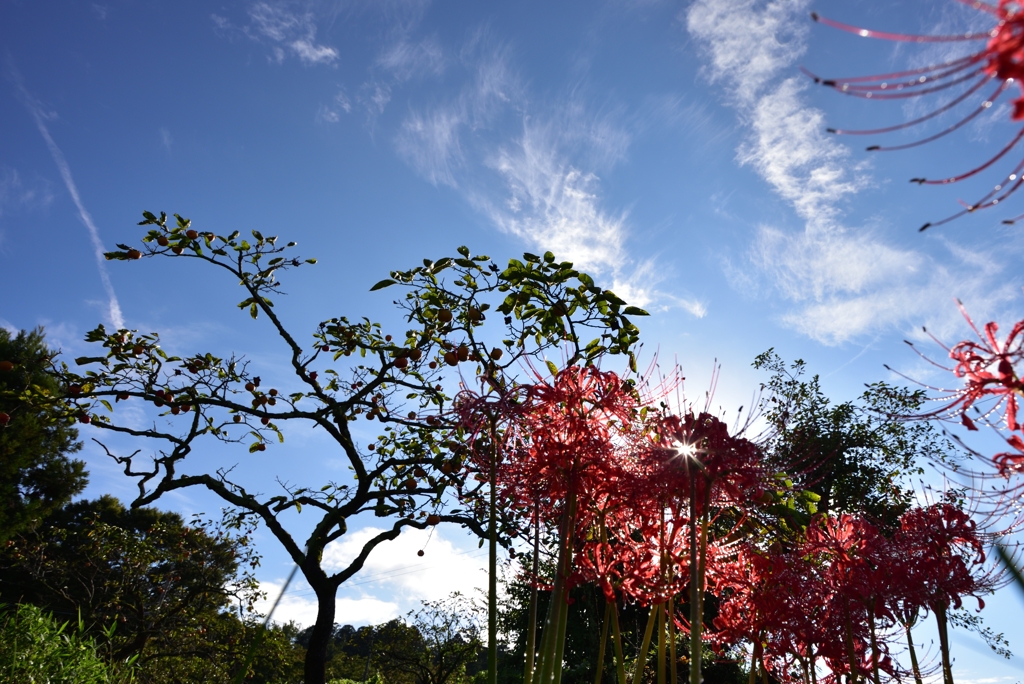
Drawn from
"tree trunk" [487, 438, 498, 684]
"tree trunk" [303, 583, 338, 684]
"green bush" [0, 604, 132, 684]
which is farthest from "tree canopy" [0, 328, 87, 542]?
"tree trunk" [487, 438, 498, 684]

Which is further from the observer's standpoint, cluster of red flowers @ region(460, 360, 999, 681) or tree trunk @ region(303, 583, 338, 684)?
tree trunk @ region(303, 583, 338, 684)

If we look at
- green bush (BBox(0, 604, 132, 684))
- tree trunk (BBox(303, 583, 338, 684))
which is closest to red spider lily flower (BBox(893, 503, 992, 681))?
tree trunk (BBox(303, 583, 338, 684))

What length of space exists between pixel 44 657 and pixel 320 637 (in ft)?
7.55

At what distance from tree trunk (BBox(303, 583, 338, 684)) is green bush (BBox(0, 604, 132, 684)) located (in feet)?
5.17

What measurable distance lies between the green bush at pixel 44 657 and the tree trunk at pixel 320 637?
1574mm

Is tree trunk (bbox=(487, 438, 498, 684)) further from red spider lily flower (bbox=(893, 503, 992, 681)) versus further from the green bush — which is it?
the green bush

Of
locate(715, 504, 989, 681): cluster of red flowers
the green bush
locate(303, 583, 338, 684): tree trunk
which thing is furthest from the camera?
locate(303, 583, 338, 684): tree trunk

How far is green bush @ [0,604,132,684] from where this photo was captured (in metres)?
4.59

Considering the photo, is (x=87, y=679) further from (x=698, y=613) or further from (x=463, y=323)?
(x=698, y=613)

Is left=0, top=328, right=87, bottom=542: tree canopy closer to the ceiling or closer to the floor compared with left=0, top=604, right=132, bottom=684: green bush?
closer to the ceiling

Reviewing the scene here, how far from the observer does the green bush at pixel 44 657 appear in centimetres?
459

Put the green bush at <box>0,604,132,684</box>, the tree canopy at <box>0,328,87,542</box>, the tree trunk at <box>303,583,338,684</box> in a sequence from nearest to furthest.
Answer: the green bush at <box>0,604,132,684</box>
the tree trunk at <box>303,583,338,684</box>
the tree canopy at <box>0,328,87,542</box>

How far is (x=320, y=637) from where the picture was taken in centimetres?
512

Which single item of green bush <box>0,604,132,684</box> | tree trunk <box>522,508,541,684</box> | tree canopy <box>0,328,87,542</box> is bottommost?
green bush <box>0,604,132,684</box>
